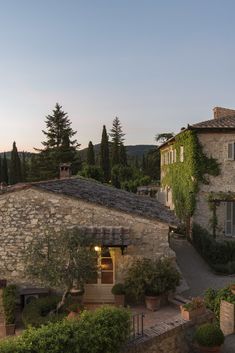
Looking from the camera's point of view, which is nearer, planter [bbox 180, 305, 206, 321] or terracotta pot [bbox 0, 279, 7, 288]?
planter [bbox 180, 305, 206, 321]

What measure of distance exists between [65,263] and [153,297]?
A: 370cm

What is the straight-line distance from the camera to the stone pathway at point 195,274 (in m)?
15.7

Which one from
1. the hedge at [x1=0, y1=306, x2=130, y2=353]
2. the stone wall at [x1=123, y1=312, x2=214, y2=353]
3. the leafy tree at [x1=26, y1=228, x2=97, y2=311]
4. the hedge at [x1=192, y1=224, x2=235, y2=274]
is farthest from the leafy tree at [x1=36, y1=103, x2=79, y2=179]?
the hedge at [x1=0, y1=306, x2=130, y2=353]

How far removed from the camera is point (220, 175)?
22.3 m

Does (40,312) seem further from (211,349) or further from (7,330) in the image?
(211,349)

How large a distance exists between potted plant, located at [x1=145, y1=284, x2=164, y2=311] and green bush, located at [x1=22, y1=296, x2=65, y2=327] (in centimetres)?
336

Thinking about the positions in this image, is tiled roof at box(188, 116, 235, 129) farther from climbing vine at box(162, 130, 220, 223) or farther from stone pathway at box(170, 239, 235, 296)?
stone pathway at box(170, 239, 235, 296)

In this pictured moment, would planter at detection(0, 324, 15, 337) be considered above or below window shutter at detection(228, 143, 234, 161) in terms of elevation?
below

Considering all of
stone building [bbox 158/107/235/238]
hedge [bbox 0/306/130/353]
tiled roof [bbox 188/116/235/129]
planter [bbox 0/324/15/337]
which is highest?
tiled roof [bbox 188/116/235/129]

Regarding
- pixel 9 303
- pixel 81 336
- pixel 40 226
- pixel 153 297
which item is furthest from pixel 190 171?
pixel 81 336

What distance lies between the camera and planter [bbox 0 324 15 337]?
11.6m

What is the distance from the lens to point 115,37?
20984 millimetres

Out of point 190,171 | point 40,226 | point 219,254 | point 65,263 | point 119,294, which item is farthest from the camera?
point 190,171

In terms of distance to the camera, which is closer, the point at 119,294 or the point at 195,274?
the point at 119,294
